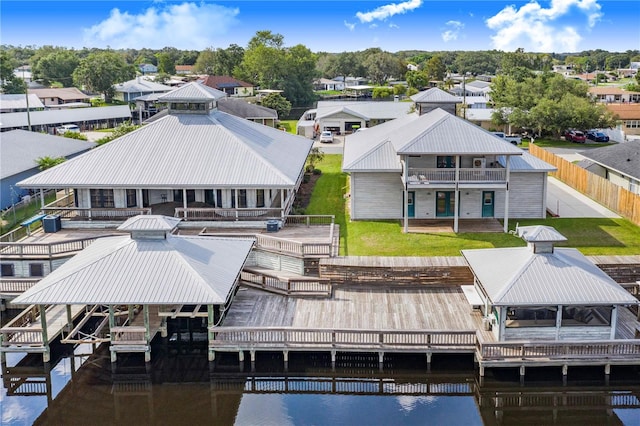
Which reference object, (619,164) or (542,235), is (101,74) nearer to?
(619,164)

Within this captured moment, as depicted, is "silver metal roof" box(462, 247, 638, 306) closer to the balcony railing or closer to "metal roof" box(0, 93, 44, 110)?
the balcony railing

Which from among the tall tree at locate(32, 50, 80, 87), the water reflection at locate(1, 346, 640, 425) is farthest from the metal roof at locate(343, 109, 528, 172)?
the tall tree at locate(32, 50, 80, 87)

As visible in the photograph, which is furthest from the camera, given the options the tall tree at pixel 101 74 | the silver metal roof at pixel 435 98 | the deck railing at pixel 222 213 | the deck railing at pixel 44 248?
the tall tree at pixel 101 74

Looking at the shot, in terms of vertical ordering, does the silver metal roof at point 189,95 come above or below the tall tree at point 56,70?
below

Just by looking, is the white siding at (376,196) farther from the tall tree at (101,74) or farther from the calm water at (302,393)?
the tall tree at (101,74)

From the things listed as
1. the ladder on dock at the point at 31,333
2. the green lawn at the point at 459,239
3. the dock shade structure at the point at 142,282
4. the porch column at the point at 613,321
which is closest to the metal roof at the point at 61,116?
the green lawn at the point at 459,239

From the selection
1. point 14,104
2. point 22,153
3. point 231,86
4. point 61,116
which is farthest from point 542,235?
point 231,86
